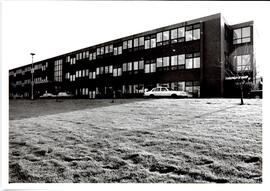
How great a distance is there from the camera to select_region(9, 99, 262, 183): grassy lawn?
81.3 inches

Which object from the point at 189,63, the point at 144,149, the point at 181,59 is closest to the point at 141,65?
the point at 181,59

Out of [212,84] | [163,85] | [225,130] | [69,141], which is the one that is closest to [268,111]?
[225,130]

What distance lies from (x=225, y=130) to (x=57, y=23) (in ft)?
9.02

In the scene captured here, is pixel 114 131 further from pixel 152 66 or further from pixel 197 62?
pixel 152 66

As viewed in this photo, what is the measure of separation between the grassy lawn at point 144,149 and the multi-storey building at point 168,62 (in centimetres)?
197

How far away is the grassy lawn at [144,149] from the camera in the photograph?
206cm

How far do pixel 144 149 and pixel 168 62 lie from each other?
6.92 meters

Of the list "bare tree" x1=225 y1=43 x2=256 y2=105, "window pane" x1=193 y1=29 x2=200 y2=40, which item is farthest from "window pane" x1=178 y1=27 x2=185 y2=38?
"bare tree" x1=225 y1=43 x2=256 y2=105

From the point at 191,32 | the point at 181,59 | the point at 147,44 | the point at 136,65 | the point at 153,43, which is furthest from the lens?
the point at 136,65

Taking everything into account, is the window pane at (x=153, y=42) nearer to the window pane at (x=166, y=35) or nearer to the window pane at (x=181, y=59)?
the window pane at (x=166, y=35)

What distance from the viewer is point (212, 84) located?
7.45 meters

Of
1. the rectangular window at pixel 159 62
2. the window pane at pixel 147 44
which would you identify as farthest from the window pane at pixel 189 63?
the window pane at pixel 147 44

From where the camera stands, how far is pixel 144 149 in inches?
95.9

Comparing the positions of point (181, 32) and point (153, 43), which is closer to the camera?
point (181, 32)
